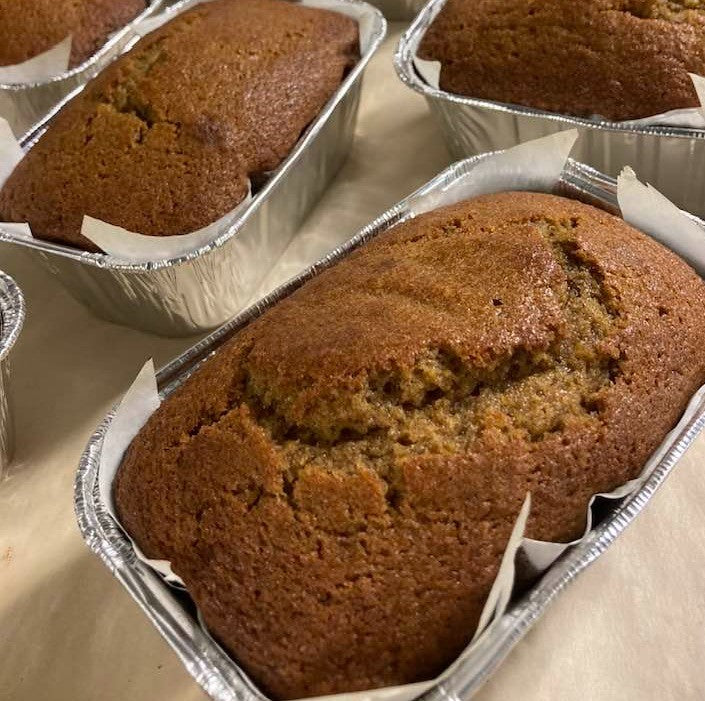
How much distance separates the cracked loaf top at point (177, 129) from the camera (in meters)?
1.51

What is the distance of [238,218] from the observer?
4.91ft

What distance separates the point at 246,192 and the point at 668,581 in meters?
1.00

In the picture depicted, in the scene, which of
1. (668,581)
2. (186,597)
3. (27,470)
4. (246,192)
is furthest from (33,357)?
(668,581)

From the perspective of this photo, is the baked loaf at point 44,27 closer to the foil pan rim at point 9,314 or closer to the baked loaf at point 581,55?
the foil pan rim at point 9,314

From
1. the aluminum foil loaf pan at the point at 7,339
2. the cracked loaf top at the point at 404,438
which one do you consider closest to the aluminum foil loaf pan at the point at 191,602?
the cracked loaf top at the point at 404,438

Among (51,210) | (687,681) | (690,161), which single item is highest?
(51,210)

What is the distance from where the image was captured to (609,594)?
123 centimetres

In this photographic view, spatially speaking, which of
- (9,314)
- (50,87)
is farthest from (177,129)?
(50,87)

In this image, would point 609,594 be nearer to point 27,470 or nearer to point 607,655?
point 607,655

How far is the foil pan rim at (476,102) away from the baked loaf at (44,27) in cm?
80

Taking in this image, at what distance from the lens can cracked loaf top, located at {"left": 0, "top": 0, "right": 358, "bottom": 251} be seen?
1.51m

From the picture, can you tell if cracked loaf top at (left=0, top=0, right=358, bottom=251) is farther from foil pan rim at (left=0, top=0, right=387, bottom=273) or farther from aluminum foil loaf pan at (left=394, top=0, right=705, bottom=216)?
aluminum foil loaf pan at (left=394, top=0, right=705, bottom=216)

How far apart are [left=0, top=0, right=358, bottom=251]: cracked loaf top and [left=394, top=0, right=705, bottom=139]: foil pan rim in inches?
6.2

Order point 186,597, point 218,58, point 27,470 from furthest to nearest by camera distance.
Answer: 1. point 218,58
2. point 27,470
3. point 186,597
